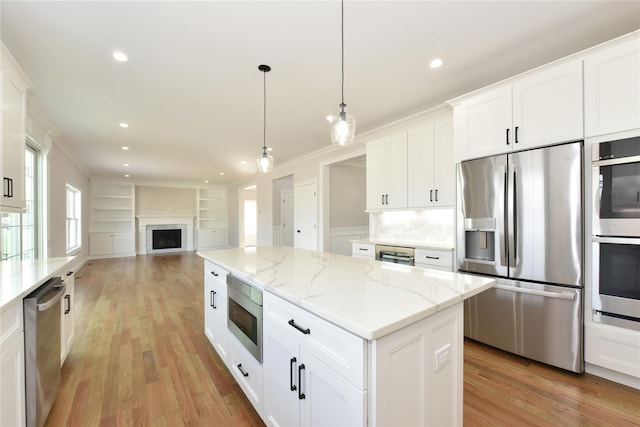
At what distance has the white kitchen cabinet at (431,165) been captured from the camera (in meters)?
3.15

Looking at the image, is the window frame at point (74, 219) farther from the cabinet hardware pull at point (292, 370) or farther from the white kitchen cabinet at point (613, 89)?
the white kitchen cabinet at point (613, 89)

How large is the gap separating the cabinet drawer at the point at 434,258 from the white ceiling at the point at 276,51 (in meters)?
1.77

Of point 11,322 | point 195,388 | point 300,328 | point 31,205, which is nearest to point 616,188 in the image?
point 300,328

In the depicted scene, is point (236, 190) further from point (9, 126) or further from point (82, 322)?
point (9, 126)

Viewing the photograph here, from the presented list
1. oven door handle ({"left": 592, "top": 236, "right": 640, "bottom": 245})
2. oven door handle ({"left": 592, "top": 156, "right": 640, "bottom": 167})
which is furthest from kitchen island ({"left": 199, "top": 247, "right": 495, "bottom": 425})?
oven door handle ({"left": 592, "top": 156, "right": 640, "bottom": 167})

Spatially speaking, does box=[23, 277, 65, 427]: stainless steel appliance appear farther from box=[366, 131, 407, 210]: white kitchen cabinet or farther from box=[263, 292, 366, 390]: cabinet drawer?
box=[366, 131, 407, 210]: white kitchen cabinet

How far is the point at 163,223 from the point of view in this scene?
9531mm

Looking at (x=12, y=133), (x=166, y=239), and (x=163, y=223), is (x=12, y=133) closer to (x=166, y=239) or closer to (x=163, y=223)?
(x=163, y=223)

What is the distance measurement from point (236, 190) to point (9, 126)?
27.0ft

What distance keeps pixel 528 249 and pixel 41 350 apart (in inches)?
137

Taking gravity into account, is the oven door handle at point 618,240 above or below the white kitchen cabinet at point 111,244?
above

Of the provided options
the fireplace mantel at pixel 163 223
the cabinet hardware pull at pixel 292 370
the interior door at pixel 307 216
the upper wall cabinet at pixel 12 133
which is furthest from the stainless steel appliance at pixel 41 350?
the fireplace mantel at pixel 163 223

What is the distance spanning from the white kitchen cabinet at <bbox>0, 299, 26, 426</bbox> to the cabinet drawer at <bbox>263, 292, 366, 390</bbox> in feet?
4.00

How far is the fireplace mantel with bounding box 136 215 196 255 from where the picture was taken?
30.1 feet
